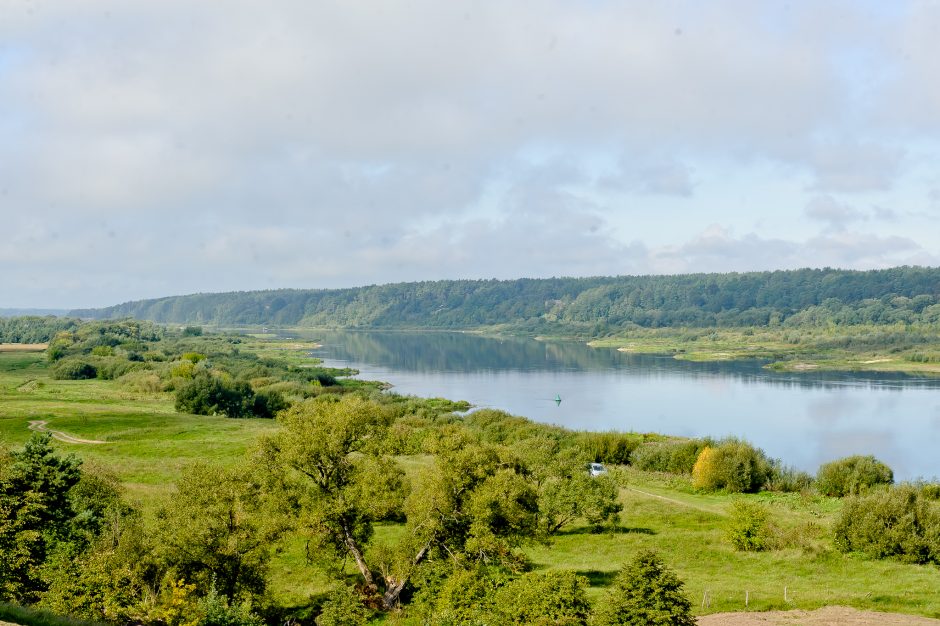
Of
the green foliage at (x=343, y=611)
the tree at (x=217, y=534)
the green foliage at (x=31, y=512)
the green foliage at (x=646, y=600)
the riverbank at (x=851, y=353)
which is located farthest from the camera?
the riverbank at (x=851, y=353)

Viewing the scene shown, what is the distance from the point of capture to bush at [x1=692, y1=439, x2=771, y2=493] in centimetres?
5341

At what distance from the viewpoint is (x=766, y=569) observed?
30.8 meters

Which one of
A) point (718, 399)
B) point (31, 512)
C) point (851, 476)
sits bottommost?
point (851, 476)

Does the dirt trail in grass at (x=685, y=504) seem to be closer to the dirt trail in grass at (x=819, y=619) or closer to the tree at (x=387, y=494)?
the dirt trail in grass at (x=819, y=619)

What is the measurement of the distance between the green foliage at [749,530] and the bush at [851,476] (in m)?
20.4

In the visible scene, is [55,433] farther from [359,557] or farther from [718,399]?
[718,399]

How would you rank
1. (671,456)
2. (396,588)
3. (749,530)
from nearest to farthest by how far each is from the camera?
(396,588) → (749,530) → (671,456)

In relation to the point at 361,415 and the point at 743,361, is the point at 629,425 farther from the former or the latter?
the point at 743,361

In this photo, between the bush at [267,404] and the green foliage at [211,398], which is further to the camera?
the bush at [267,404]

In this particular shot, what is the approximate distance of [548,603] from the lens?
62.4 feet

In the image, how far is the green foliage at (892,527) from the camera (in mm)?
31797

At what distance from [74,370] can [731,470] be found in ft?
301

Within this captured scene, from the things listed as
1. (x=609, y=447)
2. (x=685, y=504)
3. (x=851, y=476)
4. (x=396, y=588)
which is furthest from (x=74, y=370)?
(x=851, y=476)

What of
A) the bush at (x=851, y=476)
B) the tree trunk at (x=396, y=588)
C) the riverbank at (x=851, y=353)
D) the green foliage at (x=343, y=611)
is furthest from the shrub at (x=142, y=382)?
the riverbank at (x=851, y=353)
